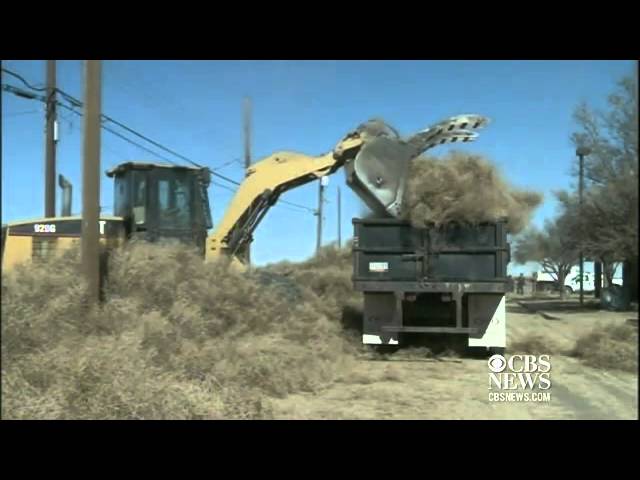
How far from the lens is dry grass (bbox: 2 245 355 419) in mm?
5469

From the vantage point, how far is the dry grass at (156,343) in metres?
5.47

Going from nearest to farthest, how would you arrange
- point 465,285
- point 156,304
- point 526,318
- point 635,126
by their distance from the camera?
point 635,126 < point 156,304 < point 465,285 < point 526,318

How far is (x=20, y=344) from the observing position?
18.3 feet

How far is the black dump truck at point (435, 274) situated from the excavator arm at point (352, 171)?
0.56m

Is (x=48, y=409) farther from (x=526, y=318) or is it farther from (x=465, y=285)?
(x=526, y=318)

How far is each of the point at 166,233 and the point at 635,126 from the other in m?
7.90

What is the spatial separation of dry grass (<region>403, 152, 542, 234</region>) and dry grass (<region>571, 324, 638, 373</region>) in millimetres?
2200

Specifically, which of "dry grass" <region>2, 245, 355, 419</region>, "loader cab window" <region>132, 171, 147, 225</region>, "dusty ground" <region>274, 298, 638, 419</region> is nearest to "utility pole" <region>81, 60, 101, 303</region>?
"dry grass" <region>2, 245, 355, 419</region>

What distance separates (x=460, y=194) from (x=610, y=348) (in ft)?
10.9

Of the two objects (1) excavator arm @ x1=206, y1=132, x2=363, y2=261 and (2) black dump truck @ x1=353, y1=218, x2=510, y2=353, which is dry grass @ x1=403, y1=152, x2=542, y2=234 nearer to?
(2) black dump truck @ x1=353, y1=218, x2=510, y2=353

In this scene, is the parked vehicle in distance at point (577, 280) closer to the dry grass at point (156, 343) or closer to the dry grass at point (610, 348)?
the dry grass at point (610, 348)

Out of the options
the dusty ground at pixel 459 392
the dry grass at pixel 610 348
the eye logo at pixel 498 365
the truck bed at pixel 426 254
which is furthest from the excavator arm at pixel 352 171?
the dry grass at pixel 610 348

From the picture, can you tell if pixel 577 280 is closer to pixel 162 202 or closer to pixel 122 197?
pixel 162 202

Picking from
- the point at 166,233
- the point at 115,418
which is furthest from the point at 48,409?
the point at 166,233
